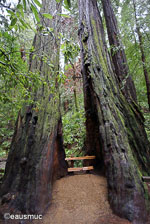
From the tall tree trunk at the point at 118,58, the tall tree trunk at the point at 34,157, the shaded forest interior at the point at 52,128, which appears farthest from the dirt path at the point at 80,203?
the tall tree trunk at the point at 118,58

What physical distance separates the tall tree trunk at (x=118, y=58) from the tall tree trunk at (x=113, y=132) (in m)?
0.63

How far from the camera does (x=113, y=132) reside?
271 cm

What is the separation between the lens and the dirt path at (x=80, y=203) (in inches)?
81.0

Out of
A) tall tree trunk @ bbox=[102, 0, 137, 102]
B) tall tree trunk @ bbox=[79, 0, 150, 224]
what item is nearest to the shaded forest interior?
tall tree trunk @ bbox=[79, 0, 150, 224]

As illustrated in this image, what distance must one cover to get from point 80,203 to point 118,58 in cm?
490

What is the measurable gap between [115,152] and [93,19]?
174 inches

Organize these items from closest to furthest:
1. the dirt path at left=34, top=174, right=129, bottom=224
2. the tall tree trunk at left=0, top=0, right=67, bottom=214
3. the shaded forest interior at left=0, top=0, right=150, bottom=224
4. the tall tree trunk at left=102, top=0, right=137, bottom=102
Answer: the shaded forest interior at left=0, top=0, right=150, bottom=224, the dirt path at left=34, top=174, right=129, bottom=224, the tall tree trunk at left=0, top=0, right=67, bottom=214, the tall tree trunk at left=102, top=0, right=137, bottom=102

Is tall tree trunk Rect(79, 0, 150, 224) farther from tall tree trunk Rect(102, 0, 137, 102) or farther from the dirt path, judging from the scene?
tall tree trunk Rect(102, 0, 137, 102)

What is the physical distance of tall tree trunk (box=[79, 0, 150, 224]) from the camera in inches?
85.7

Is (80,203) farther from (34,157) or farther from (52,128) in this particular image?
(52,128)

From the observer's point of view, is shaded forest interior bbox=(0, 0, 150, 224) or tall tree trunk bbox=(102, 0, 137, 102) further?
tall tree trunk bbox=(102, 0, 137, 102)

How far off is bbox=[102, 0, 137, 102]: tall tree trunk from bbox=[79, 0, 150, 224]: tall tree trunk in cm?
63

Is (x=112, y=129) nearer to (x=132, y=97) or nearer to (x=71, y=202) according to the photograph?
(x=71, y=202)

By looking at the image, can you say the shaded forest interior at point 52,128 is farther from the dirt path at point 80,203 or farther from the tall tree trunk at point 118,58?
the tall tree trunk at point 118,58
